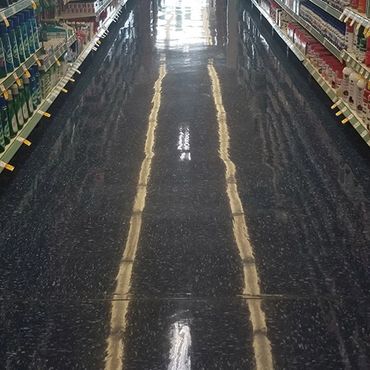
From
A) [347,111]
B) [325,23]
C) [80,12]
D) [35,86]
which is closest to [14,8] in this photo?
[35,86]

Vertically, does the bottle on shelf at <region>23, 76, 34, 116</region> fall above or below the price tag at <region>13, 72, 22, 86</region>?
below

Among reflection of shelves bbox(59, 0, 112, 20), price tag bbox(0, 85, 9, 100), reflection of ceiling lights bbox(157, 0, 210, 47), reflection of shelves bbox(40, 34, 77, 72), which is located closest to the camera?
price tag bbox(0, 85, 9, 100)

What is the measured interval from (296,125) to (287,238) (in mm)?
2186

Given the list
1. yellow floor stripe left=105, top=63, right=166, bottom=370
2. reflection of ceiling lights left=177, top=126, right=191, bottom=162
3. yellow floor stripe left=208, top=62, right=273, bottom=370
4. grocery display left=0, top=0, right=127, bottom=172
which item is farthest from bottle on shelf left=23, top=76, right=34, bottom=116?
yellow floor stripe left=208, top=62, right=273, bottom=370

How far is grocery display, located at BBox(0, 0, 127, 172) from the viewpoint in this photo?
4.29m

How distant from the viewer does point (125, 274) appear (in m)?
3.18

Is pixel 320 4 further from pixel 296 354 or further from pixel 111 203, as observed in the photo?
pixel 296 354

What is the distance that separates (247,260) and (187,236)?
0.44 metres

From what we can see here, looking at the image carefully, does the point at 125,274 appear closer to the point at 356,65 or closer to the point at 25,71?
the point at 25,71

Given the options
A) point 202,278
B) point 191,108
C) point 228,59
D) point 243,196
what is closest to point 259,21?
point 228,59

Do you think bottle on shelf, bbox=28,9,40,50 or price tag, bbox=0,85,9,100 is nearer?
price tag, bbox=0,85,9,100

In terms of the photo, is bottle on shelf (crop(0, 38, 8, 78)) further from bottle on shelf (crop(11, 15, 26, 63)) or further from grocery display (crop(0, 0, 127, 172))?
bottle on shelf (crop(11, 15, 26, 63))

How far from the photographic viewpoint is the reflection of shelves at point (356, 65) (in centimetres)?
452

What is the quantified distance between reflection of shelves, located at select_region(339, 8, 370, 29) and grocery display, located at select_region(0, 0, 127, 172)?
245cm
